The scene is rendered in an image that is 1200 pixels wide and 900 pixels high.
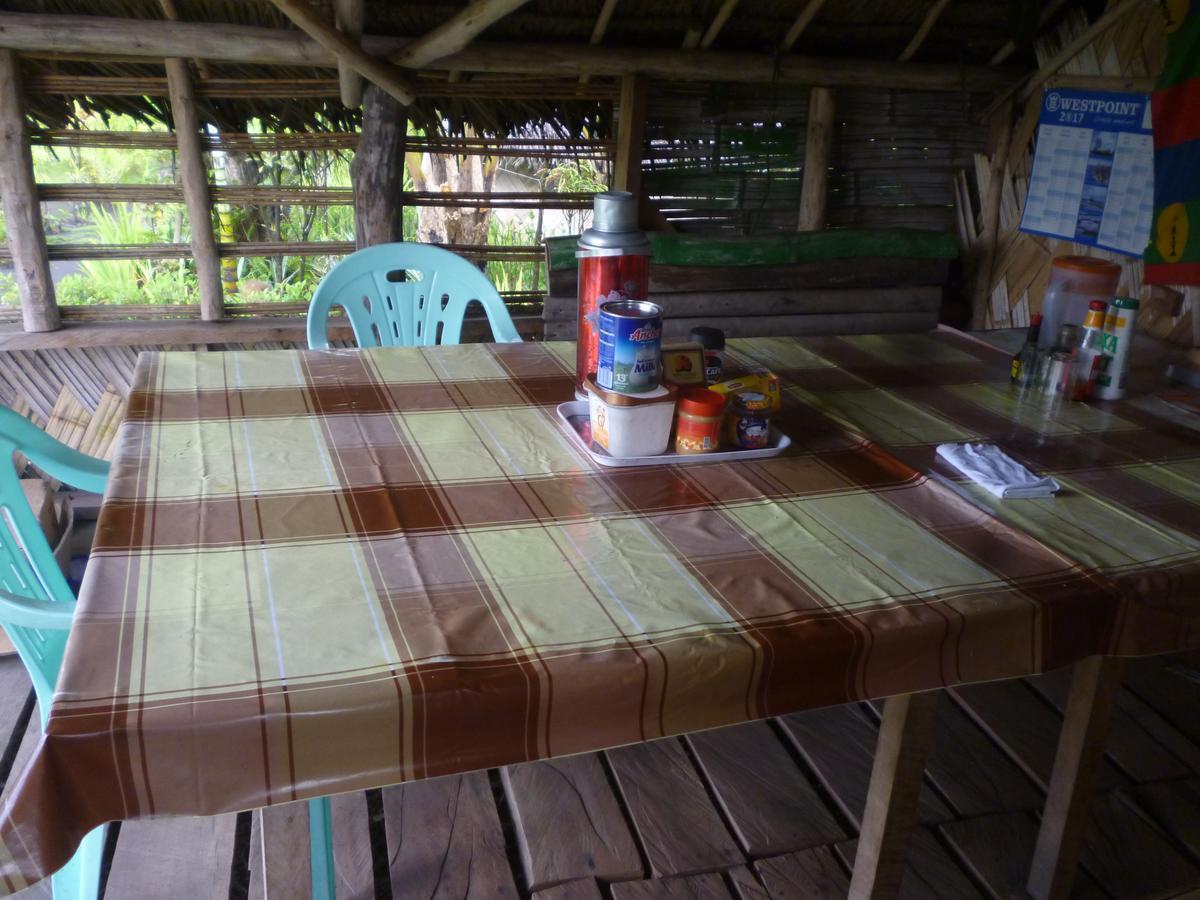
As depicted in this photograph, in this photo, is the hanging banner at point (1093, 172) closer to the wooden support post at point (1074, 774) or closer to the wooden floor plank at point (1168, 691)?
the wooden floor plank at point (1168, 691)

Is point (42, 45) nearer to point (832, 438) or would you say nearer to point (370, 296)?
point (370, 296)

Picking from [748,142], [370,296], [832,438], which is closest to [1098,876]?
[832,438]

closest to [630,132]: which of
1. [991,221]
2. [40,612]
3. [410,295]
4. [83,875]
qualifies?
[991,221]

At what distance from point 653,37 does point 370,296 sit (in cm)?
196

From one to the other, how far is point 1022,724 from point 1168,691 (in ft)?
1.42

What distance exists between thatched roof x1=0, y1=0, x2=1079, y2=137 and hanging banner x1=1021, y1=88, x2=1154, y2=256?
0.35 meters

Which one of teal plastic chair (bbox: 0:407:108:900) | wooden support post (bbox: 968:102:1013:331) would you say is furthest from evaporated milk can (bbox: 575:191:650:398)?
wooden support post (bbox: 968:102:1013:331)

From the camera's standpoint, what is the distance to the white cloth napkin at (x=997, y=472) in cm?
140

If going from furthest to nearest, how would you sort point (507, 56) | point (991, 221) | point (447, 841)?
point (991, 221)
point (507, 56)
point (447, 841)

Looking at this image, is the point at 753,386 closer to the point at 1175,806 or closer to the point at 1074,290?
the point at 1074,290

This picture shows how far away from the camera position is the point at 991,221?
4098 millimetres

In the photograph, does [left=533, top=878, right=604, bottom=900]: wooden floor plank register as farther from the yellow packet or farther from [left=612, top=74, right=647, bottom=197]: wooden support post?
[left=612, top=74, right=647, bottom=197]: wooden support post

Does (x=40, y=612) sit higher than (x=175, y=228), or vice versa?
(x=175, y=228)

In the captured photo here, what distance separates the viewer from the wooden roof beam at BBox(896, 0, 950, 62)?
3.62 meters
